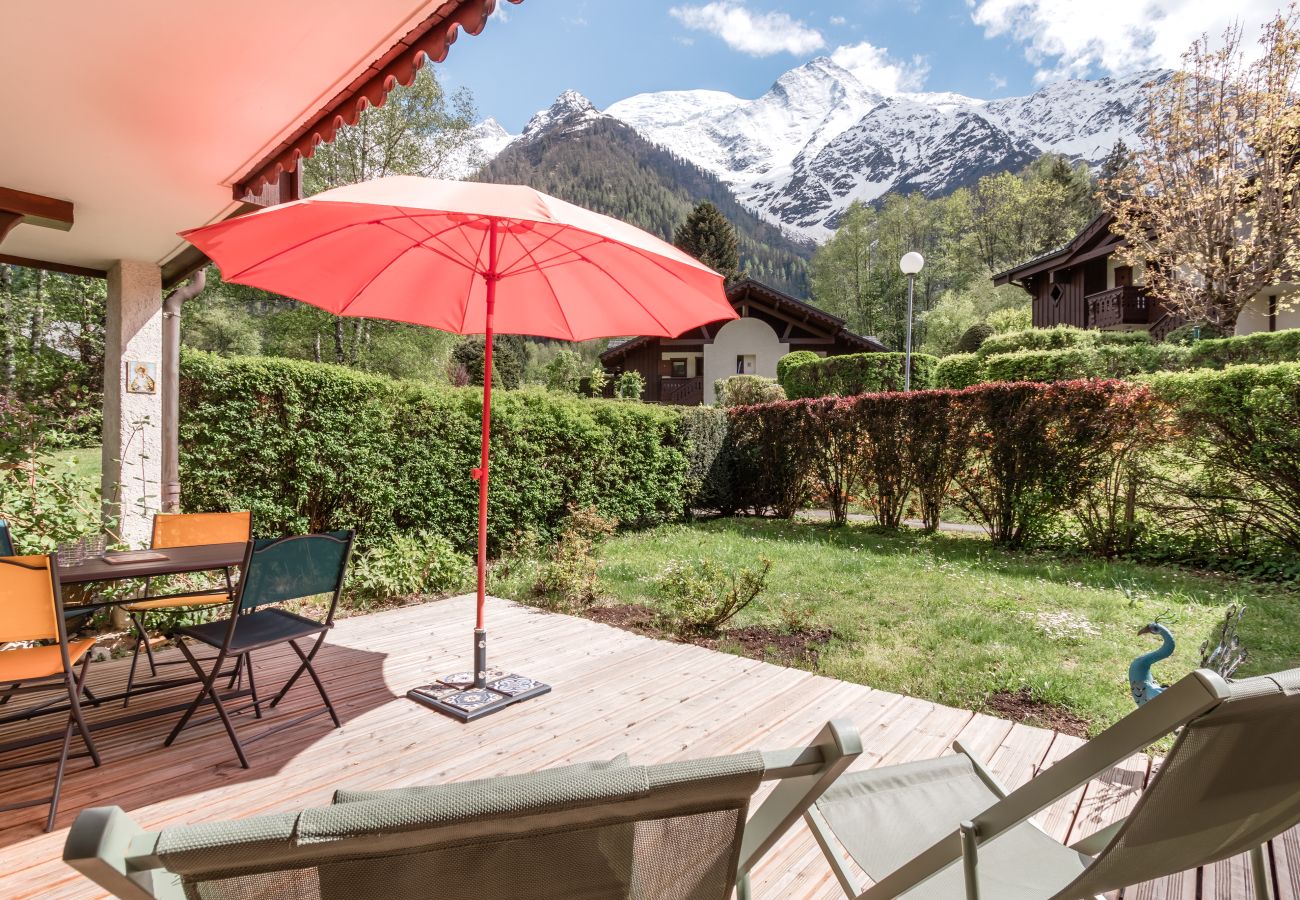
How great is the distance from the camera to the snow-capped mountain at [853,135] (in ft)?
406

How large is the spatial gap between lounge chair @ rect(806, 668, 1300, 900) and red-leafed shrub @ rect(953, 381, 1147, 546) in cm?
669

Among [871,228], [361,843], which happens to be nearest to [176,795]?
[361,843]

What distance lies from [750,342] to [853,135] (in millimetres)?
152017

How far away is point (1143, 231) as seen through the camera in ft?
49.5

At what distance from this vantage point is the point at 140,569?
2.85 meters

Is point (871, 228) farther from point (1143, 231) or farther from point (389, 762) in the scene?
point (389, 762)

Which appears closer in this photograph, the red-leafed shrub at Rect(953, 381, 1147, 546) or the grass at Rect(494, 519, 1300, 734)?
the grass at Rect(494, 519, 1300, 734)

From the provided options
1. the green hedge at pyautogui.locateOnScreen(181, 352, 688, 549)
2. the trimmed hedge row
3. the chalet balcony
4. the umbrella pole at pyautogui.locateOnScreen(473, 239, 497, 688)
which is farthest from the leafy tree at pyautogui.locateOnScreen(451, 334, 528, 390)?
the umbrella pole at pyautogui.locateOnScreen(473, 239, 497, 688)

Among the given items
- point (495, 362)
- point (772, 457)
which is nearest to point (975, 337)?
point (772, 457)

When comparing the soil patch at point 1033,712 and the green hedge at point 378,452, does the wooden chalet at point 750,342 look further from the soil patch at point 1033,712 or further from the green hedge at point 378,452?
the soil patch at point 1033,712

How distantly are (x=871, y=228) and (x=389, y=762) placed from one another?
48.8 m

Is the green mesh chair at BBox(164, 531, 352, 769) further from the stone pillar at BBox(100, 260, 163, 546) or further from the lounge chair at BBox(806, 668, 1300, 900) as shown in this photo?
the stone pillar at BBox(100, 260, 163, 546)

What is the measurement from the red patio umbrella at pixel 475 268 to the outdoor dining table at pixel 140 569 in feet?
3.95

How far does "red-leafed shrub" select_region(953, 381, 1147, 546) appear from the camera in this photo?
7.17m
